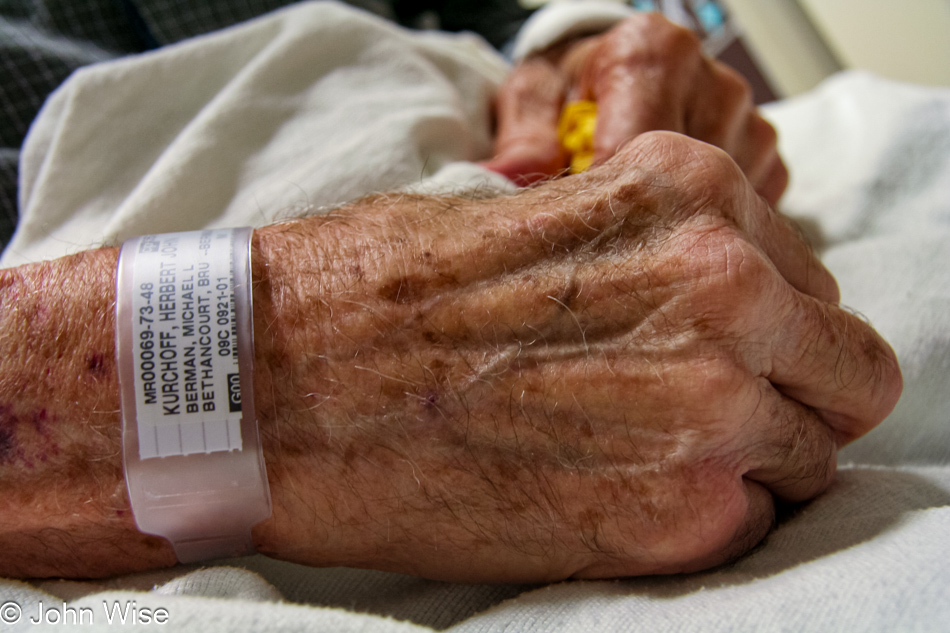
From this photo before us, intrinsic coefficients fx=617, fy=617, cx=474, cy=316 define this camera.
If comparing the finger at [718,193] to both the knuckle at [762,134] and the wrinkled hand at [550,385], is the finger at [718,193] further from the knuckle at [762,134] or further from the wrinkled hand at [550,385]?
the knuckle at [762,134]

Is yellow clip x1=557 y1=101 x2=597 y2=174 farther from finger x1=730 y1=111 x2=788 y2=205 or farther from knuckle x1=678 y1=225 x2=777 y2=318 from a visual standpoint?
knuckle x1=678 y1=225 x2=777 y2=318

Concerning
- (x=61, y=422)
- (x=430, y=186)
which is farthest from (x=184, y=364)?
(x=430, y=186)

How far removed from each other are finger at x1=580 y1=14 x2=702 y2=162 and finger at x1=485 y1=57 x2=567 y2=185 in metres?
0.10

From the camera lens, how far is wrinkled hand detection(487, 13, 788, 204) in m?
0.98

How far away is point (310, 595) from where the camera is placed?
0.64 metres

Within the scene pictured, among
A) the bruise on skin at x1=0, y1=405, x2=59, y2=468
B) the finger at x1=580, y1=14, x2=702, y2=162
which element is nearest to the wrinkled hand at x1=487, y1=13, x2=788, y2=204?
the finger at x1=580, y1=14, x2=702, y2=162

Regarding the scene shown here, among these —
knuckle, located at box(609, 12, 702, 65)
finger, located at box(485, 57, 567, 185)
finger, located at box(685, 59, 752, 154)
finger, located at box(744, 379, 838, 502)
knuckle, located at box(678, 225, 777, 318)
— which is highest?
knuckle, located at box(609, 12, 702, 65)

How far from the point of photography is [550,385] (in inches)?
22.8

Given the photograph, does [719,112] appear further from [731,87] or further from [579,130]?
[579,130]

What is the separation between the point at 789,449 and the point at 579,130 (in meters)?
0.70

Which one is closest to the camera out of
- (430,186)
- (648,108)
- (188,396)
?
(188,396)

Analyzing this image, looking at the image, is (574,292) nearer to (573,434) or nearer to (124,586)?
(573,434)

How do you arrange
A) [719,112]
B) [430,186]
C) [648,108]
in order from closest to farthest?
[430,186], [648,108], [719,112]

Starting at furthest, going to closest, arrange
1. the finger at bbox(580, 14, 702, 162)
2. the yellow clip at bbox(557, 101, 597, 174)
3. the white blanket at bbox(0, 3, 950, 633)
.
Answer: the yellow clip at bbox(557, 101, 597, 174)
the finger at bbox(580, 14, 702, 162)
the white blanket at bbox(0, 3, 950, 633)
